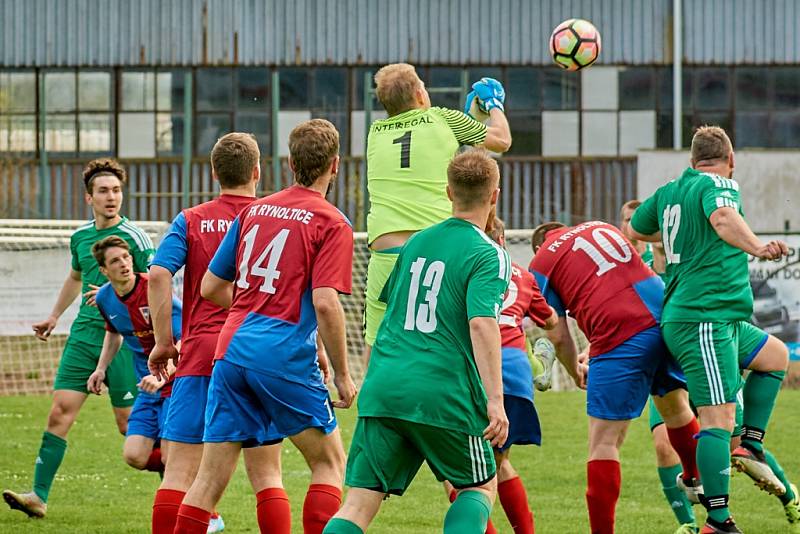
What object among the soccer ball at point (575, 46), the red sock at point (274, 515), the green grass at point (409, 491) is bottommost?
the green grass at point (409, 491)

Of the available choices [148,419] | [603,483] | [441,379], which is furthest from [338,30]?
[441,379]

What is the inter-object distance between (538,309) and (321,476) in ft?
5.50

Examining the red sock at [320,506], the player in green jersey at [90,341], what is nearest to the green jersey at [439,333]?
the red sock at [320,506]

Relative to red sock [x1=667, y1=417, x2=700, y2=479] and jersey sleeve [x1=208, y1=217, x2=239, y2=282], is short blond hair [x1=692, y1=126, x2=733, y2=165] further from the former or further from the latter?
jersey sleeve [x1=208, y1=217, x2=239, y2=282]

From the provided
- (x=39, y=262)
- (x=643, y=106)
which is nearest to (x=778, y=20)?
(x=643, y=106)

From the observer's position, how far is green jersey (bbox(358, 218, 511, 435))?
503cm

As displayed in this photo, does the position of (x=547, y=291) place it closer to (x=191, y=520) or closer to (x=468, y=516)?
(x=468, y=516)

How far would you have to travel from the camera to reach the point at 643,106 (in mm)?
26125

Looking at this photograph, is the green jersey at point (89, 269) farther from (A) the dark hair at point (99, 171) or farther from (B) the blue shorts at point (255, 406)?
(B) the blue shorts at point (255, 406)

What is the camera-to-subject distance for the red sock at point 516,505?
673 cm

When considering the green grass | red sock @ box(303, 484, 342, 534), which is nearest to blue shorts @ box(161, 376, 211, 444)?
red sock @ box(303, 484, 342, 534)

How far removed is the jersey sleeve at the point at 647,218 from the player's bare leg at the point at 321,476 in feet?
8.09

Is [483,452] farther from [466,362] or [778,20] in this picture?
[778,20]

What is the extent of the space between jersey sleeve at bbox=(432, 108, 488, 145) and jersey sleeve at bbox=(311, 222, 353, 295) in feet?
5.47
